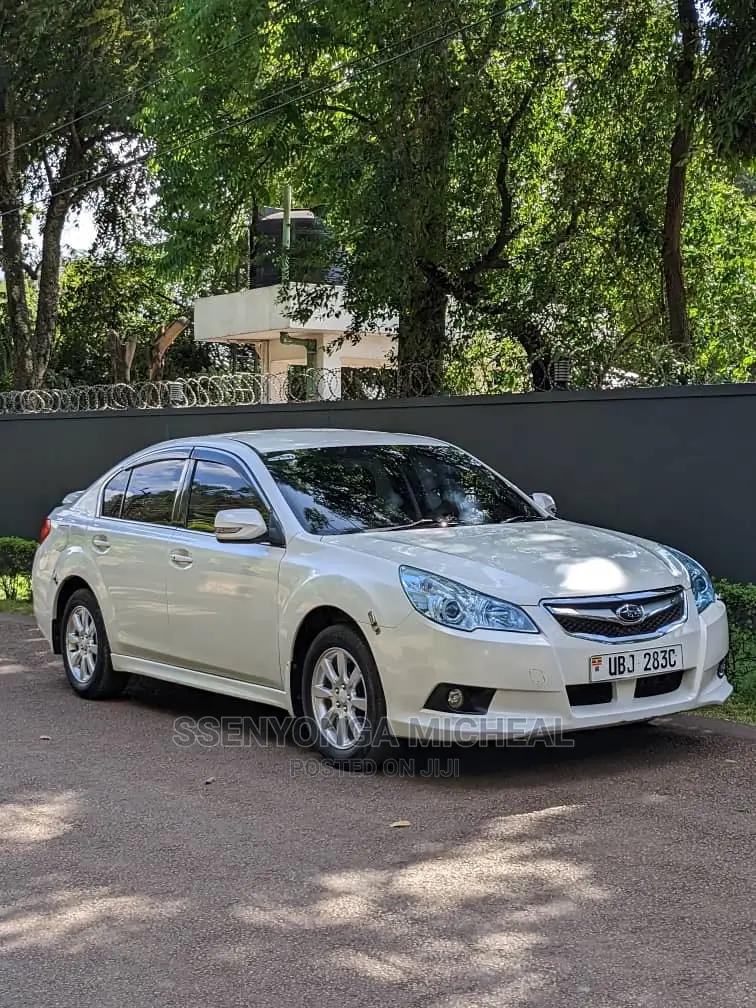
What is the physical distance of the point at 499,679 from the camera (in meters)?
6.32

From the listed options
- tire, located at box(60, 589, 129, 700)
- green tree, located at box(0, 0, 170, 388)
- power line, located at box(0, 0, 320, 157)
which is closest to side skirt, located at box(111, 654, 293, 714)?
tire, located at box(60, 589, 129, 700)

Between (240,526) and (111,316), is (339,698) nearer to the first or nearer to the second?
(240,526)

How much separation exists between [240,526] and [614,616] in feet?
6.92

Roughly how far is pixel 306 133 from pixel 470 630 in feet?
35.8

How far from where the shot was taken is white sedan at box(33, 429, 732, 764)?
252 inches

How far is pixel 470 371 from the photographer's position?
13906 mm

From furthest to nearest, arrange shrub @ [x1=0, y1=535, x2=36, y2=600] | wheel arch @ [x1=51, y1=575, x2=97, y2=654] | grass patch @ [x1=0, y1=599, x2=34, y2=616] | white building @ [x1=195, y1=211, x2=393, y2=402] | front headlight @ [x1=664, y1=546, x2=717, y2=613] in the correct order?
1. white building @ [x1=195, y1=211, x2=393, y2=402]
2. shrub @ [x1=0, y1=535, x2=36, y2=600]
3. grass patch @ [x1=0, y1=599, x2=34, y2=616]
4. wheel arch @ [x1=51, y1=575, x2=97, y2=654]
5. front headlight @ [x1=664, y1=546, x2=717, y2=613]

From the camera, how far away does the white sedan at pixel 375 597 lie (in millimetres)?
6398

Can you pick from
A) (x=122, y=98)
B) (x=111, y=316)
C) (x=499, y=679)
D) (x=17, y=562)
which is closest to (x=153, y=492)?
(x=499, y=679)

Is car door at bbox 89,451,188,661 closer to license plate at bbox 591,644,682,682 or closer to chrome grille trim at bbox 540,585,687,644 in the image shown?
chrome grille trim at bbox 540,585,687,644

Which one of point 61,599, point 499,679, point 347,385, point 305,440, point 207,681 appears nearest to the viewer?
point 499,679

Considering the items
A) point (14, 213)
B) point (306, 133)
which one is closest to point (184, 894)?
point (306, 133)

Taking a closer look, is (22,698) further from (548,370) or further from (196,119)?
(196,119)

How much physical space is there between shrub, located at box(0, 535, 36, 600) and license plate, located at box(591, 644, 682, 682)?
10439 mm
